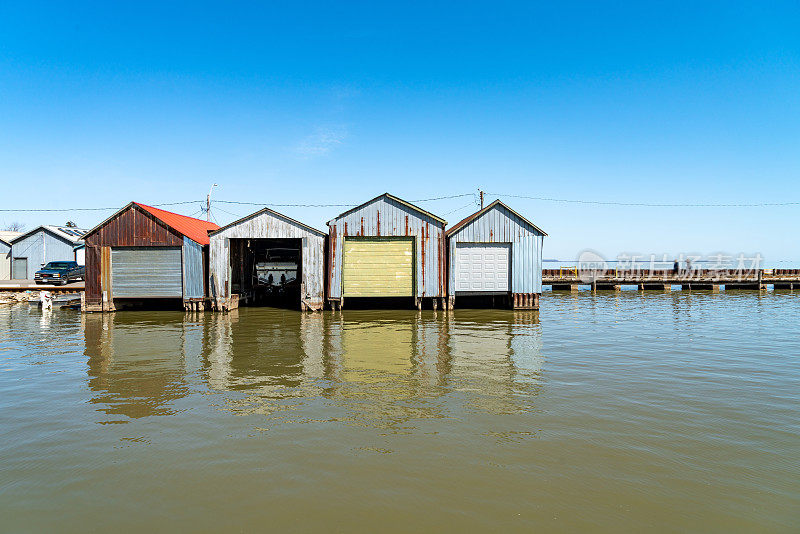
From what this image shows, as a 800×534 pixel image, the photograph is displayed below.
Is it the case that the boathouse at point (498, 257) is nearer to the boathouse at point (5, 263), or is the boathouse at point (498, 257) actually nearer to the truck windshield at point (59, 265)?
the truck windshield at point (59, 265)

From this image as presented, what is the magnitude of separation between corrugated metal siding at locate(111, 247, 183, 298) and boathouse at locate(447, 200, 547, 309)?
51.0 ft

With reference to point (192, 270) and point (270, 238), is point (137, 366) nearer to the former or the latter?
point (270, 238)

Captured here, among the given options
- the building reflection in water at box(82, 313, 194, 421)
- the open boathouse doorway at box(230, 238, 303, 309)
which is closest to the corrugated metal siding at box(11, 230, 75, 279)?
the open boathouse doorway at box(230, 238, 303, 309)

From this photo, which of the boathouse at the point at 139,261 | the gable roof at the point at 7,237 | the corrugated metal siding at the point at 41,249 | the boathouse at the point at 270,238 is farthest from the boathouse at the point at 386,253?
the gable roof at the point at 7,237

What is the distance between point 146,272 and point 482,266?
1908 centimetres

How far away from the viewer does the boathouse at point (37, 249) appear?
128 ft

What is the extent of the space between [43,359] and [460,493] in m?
12.7

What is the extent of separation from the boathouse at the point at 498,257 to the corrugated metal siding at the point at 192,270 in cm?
1424

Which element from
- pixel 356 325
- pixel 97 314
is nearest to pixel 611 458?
pixel 356 325

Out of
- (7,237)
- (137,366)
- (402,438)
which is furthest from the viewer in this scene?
(7,237)

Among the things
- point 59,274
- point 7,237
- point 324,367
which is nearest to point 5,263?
point 7,237

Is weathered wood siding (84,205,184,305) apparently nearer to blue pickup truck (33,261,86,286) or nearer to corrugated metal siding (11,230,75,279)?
blue pickup truck (33,261,86,286)

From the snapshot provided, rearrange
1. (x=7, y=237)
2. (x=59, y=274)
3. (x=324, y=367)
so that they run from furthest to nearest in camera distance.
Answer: (x=7, y=237)
(x=59, y=274)
(x=324, y=367)

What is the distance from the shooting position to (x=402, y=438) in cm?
628
